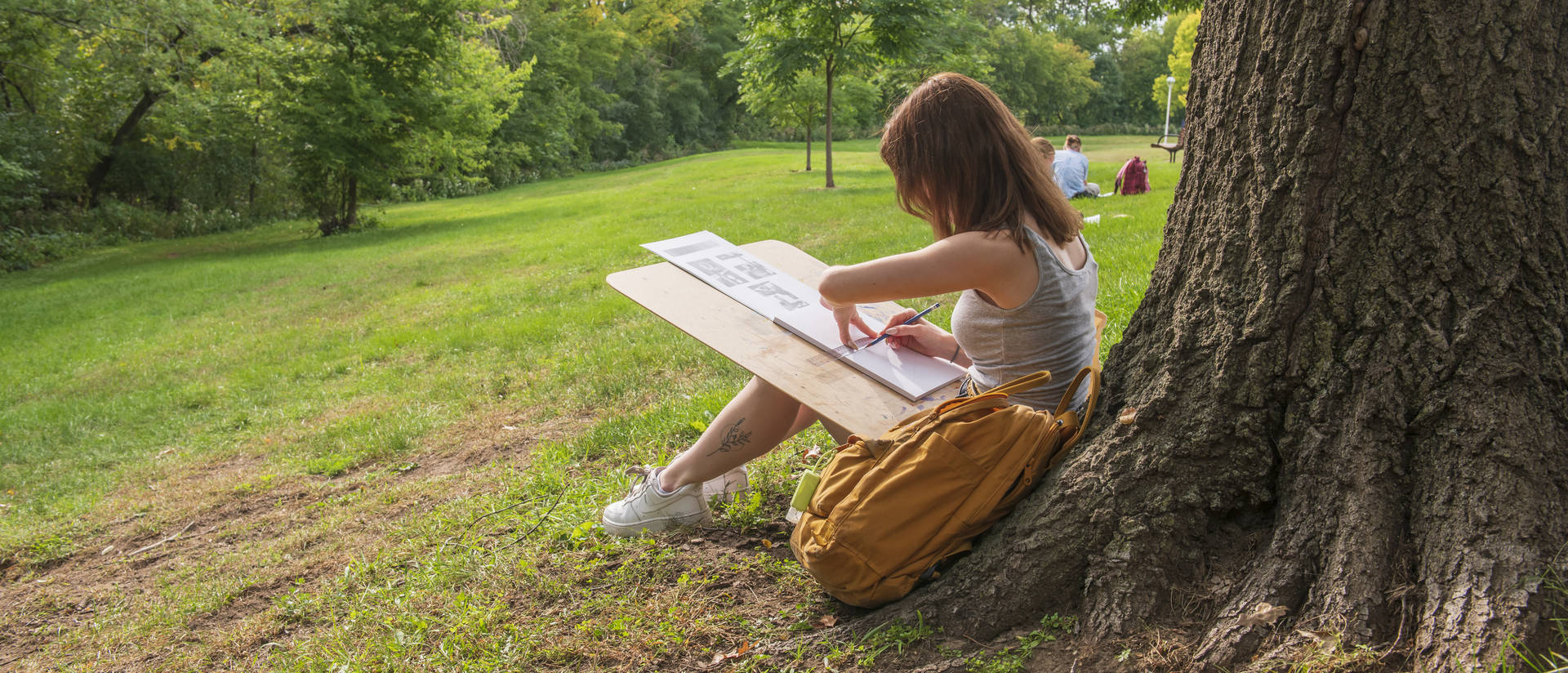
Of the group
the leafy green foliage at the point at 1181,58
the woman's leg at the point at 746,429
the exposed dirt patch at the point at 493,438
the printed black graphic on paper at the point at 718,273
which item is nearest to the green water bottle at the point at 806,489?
the woman's leg at the point at 746,429

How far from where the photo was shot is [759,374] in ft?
9.13

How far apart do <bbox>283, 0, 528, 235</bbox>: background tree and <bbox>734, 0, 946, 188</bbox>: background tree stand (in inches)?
253

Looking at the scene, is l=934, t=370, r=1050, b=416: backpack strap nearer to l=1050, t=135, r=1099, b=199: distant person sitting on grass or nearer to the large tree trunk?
the large tree trunk

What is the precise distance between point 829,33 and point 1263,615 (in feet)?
63.8

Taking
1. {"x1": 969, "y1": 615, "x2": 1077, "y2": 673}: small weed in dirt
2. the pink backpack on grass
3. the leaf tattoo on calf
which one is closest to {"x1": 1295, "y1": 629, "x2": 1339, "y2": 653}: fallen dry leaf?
{"x1": 969, "y1": 615, "x2": 1077, "y2": 673}: small weed in dirt

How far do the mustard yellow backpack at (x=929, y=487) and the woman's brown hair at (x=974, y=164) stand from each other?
441mm

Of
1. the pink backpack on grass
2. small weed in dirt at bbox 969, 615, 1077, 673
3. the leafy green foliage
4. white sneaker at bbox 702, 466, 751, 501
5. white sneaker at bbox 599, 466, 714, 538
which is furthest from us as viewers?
the leafy green foliage

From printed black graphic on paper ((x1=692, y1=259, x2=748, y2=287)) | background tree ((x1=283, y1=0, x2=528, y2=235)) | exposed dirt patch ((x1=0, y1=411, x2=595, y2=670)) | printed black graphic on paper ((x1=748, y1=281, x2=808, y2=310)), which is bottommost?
exposed dirt patch ((x1=0, y1=411, x2=595, y2=670))

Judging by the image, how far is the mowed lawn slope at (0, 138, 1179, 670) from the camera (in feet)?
8.98

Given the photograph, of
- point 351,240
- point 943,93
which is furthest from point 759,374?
point 351,240

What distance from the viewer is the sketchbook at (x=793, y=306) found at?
2.88 m

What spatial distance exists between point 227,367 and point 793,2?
14.0 metres

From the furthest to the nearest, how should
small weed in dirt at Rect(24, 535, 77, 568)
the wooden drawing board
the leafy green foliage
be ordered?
the leafy green foliage → small weed in dirt at Rect(24, 535, 77, 568) → the wooden drawing board

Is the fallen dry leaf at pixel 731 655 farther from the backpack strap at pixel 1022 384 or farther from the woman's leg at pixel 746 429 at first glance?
the backpack strap at pixel 1022 384
